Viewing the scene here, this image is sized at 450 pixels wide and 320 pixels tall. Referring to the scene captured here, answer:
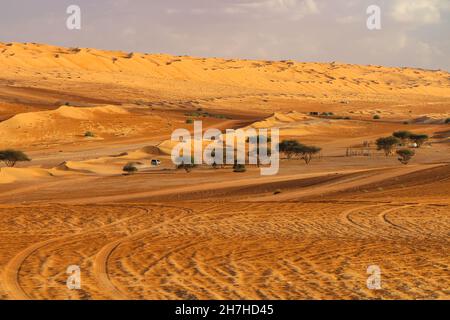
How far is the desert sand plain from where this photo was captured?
10734 millimetres

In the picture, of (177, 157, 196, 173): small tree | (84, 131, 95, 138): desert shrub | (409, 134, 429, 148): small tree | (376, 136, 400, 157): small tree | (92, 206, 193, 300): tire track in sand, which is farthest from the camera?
(84, 131, 95, 138): desert shrub

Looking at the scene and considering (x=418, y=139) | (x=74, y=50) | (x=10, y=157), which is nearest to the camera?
(x=10, y=157)

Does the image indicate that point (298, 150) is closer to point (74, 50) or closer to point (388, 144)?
point (388, 144)

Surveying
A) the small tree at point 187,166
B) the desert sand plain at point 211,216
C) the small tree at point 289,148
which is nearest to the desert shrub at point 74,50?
the desert sand plain at point 211,216

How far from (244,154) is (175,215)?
29.6 m

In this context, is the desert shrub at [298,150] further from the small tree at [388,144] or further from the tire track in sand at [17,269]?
the tire track in sand at [17,269]

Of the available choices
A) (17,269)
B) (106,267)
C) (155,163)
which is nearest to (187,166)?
(155,163)

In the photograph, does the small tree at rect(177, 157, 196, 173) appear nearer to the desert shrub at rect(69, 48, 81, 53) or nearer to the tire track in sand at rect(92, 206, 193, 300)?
the tire track in sand at rect(92, 206, 193, 300)

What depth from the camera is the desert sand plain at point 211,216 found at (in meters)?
10.7

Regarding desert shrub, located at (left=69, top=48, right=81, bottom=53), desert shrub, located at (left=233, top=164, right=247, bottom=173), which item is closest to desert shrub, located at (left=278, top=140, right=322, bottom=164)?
desert shrub, located at (left=233, top=164, right=247, bottom=173)

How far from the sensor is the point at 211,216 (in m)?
18.4

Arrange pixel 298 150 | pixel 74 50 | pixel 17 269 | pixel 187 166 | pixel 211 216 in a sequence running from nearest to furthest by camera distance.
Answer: pixel 17 269 → pixel 211 216 → pixel 187 166 → pixel 298 150 → pixel 74 50

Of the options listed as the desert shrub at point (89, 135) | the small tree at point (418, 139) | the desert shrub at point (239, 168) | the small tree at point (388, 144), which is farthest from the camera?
the desert shrub at point (89, 135)
